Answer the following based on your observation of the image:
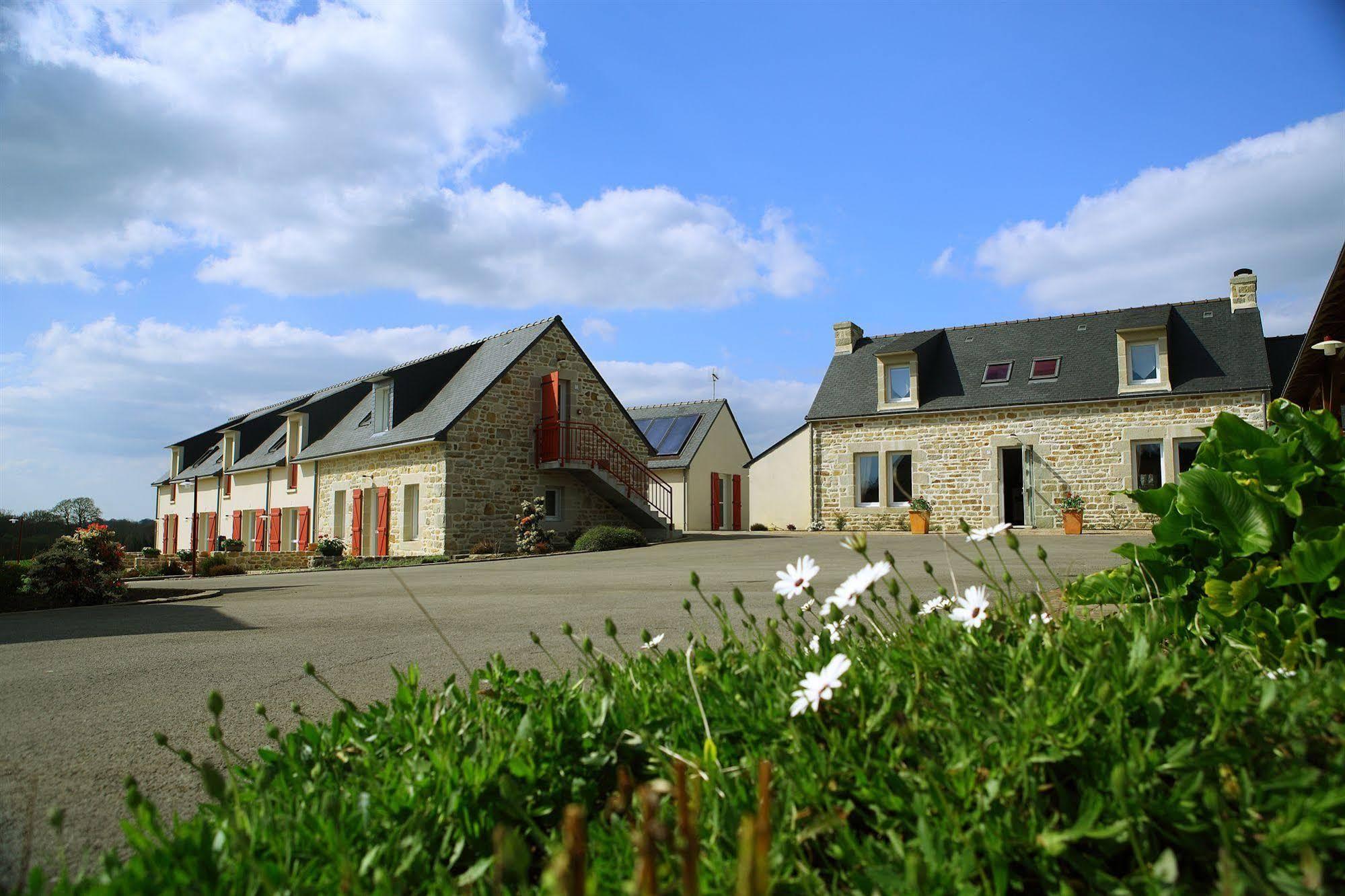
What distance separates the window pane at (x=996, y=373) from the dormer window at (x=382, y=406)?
52.8ft

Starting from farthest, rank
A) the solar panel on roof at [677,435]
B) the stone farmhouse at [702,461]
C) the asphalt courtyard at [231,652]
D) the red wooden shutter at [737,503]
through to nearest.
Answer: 1. the red wooden shutter at [737,503]
2. the solar panel on roof at [677,435]
3. the stone farmhouse at [702,461]
4. the asphalt courtyard at [231,652]

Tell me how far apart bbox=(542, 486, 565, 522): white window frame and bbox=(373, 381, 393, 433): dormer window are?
15.0ft

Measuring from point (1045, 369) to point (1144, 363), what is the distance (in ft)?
7.64

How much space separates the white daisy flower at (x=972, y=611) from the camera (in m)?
2.03

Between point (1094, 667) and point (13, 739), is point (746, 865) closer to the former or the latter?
point (1094, 667)

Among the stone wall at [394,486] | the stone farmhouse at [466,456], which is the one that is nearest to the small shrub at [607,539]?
the stone farmhouse at [466,456]

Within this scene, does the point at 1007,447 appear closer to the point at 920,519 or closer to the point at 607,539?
the point at 920,519

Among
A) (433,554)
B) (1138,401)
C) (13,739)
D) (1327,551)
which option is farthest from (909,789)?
(1138,401)

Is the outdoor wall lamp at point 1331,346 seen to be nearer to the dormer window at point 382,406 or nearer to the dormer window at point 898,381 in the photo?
the dormer window at point 898,381

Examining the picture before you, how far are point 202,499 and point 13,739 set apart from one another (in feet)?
Result: 108

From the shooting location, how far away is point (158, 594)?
11.0 m

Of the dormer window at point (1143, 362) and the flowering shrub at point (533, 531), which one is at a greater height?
the dormer window at point (1143, 362)

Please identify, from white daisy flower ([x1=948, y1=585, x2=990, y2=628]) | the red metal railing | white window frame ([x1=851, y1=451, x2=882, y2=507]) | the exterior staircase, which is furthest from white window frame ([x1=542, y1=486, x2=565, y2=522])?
white daisy flower ([x1=948, y1=585, x2=990, y2=628])

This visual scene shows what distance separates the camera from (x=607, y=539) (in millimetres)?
18312
